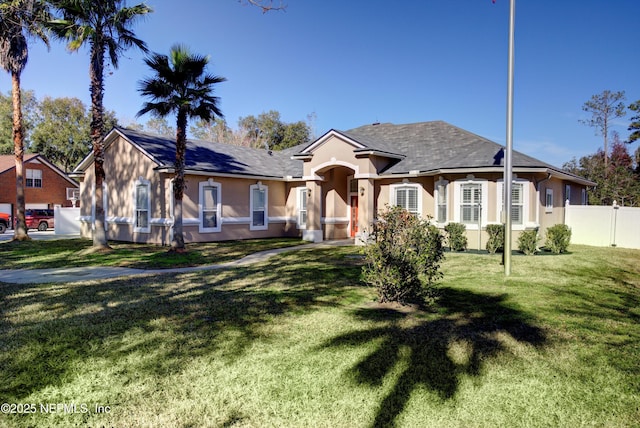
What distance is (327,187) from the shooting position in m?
21.2

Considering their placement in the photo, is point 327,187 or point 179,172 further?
point 327,187

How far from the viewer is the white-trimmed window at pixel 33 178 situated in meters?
36.8

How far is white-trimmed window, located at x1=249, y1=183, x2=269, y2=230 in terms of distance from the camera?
21672mm

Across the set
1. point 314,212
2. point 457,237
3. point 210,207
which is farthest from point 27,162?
point 457,237

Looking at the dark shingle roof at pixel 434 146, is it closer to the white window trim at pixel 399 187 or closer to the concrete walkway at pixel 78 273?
the white window trim at pixel 399 187

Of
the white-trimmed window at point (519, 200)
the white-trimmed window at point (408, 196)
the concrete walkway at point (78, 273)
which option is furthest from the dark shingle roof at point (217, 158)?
the white-trimmed window at point (519, 200)

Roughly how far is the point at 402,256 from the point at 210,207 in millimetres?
14411

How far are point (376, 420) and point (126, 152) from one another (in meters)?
20.3

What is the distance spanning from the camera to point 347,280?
10.2 metres

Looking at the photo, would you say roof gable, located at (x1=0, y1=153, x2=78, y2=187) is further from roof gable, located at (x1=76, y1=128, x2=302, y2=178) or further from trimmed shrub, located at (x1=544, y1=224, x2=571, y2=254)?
trimmed shrub, located at (x1=544, y1=224, x2=571, y2=254)

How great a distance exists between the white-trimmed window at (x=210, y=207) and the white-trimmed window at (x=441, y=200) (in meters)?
10.4

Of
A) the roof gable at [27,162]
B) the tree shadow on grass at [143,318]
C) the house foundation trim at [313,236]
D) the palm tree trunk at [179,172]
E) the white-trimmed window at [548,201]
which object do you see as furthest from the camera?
the roof gable at [27,162]

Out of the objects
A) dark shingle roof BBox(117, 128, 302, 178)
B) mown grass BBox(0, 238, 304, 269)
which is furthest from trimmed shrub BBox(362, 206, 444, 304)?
dark shingle roof BBox(117, 128, 302, 178)

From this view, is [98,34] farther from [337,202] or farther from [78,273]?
[337,202]
